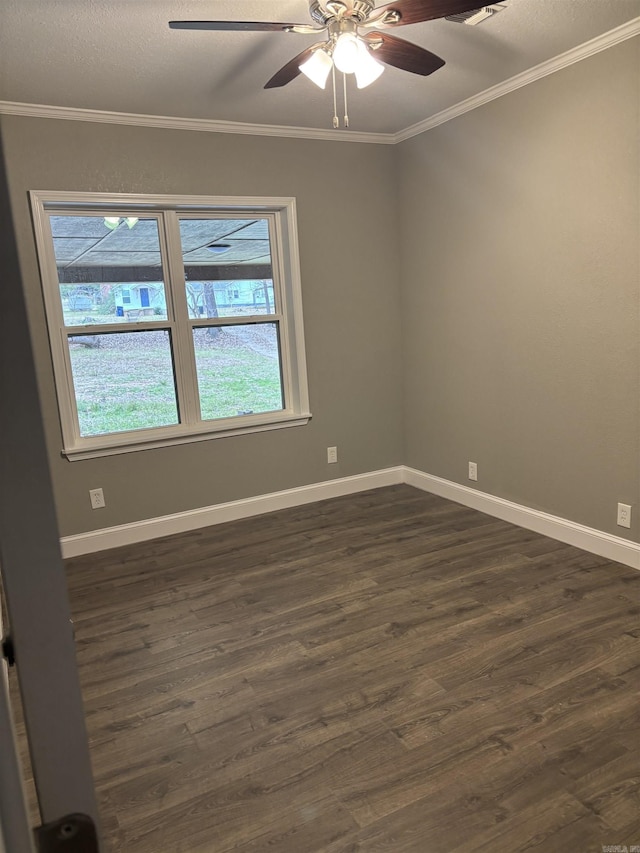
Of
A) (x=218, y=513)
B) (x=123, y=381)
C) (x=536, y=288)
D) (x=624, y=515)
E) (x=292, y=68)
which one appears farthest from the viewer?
(x=218, y=513)

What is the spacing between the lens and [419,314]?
14.8 ft

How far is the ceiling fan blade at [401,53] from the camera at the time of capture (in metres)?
2.26

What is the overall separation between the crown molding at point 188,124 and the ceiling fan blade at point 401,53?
5.53ft

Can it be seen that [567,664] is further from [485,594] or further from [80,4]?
[80,4]

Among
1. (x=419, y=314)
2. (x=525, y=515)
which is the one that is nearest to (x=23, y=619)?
(x=525, y=515)

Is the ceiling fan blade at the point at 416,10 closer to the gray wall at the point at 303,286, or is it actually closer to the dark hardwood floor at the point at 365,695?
the gray wall at the point at 303,286

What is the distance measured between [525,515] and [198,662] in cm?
225

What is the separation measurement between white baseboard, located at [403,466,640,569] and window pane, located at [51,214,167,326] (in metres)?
2.34

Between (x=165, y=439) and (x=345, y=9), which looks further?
(x=165, y=439)

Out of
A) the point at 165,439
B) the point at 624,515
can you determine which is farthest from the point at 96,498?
the point at 624,515

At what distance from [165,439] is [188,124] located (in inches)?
78.7

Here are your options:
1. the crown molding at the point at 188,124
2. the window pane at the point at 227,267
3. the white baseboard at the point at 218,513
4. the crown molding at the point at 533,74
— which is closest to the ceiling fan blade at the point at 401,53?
the crown molding at the point at 533,74

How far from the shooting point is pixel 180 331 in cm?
399

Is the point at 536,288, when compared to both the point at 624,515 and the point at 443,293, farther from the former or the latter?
the point at 624,515
